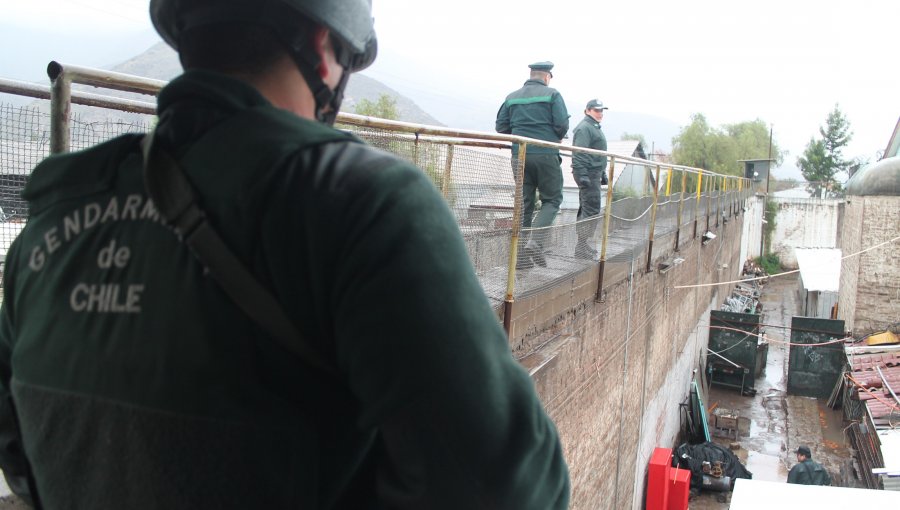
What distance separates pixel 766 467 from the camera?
1408 centimetres

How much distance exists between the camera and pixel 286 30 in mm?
1034

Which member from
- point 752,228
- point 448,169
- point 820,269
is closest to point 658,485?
point 448,169

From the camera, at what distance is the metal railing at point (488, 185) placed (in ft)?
7.32

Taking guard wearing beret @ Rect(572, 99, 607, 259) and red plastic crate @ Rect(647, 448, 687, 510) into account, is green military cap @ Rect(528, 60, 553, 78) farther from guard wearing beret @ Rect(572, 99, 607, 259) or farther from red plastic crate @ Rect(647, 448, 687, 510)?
red plastic crate @ Rect(647, 448, 687, 510)

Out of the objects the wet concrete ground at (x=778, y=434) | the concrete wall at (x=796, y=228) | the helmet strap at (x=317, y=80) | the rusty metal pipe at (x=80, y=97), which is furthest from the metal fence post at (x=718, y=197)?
the concrete wall at (x=796, y=228)

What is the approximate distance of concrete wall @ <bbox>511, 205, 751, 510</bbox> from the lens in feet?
17.9

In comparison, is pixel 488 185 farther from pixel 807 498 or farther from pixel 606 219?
pixel 807 498

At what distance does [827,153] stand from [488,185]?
79389mm

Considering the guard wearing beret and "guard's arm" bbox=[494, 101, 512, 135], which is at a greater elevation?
"guard's arm" bbox=[494, 101, 512, 135]

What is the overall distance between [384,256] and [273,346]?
0.18 meters

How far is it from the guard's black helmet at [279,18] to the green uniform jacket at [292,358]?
138 millimetres

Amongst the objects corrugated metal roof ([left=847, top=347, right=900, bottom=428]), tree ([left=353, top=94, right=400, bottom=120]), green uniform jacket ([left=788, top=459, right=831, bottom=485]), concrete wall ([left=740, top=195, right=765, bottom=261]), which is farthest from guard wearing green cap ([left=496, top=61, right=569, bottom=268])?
tree ([left=353, top=94, right=400, bottom=120])

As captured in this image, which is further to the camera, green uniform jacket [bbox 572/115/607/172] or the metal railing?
green uniform jacket [bbox 572/115/607/172]

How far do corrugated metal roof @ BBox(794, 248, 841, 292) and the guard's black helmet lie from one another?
24745 millimetres
